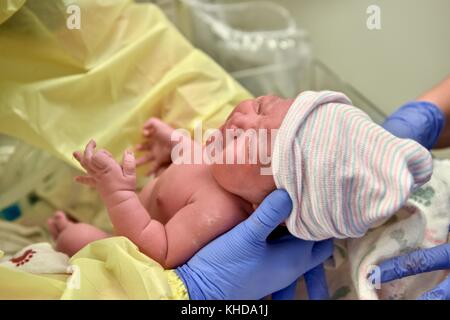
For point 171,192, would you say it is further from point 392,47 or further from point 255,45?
point 255,45

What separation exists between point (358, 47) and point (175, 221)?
607 mm

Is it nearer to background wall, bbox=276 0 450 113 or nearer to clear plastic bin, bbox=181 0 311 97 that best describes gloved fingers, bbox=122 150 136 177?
background wall, bbox=276 0 450 113

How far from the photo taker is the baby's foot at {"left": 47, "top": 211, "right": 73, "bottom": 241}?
3.05 ft

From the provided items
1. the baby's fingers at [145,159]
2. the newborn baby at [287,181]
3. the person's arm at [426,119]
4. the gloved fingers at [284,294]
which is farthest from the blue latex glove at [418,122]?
the baby's fingers at [145,159]

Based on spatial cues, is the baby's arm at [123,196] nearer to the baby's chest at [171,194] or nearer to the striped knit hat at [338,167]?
the baby's chest at [171,194]

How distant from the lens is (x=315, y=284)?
81 centimetres

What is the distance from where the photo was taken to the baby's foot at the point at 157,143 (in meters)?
0.91

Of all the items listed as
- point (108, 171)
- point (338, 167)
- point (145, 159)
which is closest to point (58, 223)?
point (145, 159)

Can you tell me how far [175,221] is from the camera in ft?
2.44

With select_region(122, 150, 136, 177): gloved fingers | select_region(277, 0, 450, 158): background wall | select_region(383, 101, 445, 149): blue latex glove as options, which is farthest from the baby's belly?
select_region(277, 0, 450, 158): background wall
